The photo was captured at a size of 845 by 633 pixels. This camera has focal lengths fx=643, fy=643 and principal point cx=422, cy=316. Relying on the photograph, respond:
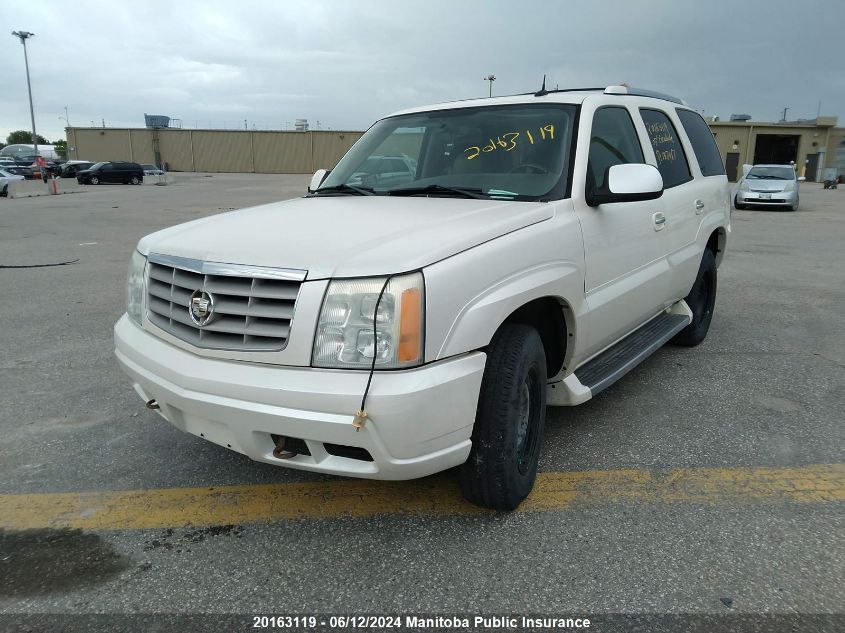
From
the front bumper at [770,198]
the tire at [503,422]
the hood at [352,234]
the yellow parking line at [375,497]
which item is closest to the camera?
the hood at [352,234]

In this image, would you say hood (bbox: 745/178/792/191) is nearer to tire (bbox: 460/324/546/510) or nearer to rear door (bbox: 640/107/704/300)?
rear door (bbox: 640/107/704/300)

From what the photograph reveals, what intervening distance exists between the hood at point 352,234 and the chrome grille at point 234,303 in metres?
0.05

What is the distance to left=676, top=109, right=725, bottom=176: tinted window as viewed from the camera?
16.6 ft

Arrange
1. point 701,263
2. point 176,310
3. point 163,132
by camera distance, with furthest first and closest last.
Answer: point 163,132
point 701,263
point 176,310

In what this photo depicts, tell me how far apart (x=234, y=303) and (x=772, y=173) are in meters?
22.8

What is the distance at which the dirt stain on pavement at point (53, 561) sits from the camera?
7.84 feet

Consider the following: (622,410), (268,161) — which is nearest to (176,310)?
(622,410)

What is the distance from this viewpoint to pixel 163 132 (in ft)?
229

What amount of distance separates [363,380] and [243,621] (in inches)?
36.1

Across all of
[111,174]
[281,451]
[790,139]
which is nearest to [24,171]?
[111,174]

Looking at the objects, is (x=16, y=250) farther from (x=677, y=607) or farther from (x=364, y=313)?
(x=677, y=607)

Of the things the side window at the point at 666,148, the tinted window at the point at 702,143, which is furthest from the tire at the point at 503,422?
the tinted window at the point at 702,143

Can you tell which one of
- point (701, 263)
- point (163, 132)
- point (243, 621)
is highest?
point (163, 132)

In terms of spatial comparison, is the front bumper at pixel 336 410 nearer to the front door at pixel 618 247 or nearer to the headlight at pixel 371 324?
the headlight at pixel 371 324
